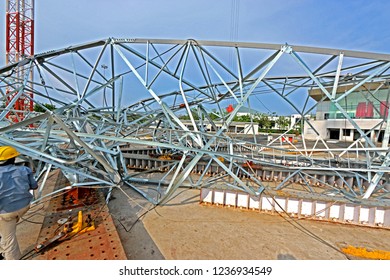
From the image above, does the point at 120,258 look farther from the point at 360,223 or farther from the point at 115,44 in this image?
the point at 360,223

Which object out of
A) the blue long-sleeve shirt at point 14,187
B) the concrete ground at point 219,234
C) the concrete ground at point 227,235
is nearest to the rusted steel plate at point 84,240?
the concrete ground at point 219,234

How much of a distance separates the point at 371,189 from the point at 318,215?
225 cm

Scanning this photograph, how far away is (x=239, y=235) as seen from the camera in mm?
5480

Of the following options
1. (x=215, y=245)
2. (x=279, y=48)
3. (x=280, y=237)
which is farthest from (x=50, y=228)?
(x=279, y=48)

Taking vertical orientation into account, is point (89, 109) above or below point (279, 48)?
below

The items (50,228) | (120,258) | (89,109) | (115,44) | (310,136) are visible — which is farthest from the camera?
(310,136)

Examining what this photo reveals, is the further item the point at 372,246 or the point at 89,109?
the point at 89,109

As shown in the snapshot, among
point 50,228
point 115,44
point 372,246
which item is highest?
point 115,44

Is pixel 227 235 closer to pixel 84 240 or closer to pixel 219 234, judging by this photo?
pixel 219 234

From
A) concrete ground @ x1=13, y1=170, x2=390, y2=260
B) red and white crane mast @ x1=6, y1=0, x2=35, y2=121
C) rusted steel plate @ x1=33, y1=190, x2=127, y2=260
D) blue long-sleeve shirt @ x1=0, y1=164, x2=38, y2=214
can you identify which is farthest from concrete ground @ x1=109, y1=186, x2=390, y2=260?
red and white crane mast @ x1=6, y1=0, x2=35, y2=121

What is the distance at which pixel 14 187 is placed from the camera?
3453 mm

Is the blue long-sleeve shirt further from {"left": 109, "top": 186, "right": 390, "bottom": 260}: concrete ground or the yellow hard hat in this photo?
{"left": 109, "top": 186, "right": 390, "bottom": 260}: concrete ground

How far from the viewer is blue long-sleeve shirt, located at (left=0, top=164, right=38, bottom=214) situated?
11.0ft

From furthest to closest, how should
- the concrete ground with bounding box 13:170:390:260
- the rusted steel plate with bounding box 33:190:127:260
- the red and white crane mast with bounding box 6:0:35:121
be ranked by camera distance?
1. the red and white crane mast with bounding box 6:0:35:121
2. the concrete ground with bounding box 13:170:390:260
3. the rusted steel plate with bounding box 33:190:127:260
